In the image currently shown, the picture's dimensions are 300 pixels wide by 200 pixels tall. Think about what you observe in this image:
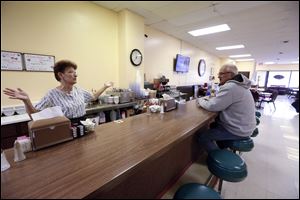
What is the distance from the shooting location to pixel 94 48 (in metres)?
2.96

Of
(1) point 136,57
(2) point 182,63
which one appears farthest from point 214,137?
(2) point 182,63

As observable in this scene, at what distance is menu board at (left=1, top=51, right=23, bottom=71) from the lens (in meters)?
2.00

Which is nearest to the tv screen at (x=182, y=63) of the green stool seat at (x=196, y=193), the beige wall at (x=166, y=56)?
the beige wall at (x=166, y=56)

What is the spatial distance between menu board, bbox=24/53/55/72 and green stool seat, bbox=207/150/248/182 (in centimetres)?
256

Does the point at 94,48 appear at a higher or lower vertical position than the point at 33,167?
higher

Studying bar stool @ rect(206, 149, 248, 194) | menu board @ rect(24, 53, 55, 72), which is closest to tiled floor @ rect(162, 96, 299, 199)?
bar stool @ rect(206, 149, 248, 194)

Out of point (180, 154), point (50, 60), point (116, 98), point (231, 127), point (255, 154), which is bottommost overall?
point (255, 154)

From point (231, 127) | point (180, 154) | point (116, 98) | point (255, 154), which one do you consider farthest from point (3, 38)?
point (255, 154)

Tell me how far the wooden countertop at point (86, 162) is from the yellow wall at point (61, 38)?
5.60 feet

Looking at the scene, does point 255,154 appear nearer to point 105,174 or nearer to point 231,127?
point 231,127

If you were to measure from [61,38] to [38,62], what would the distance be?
53 cm

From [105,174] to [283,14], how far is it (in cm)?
424

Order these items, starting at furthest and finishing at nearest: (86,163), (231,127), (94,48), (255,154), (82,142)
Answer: (94,48)
(255,154)
(231,127)
(82,142)
(86,163)

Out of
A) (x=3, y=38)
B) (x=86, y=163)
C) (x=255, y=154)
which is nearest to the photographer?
(x=86, y=163)
